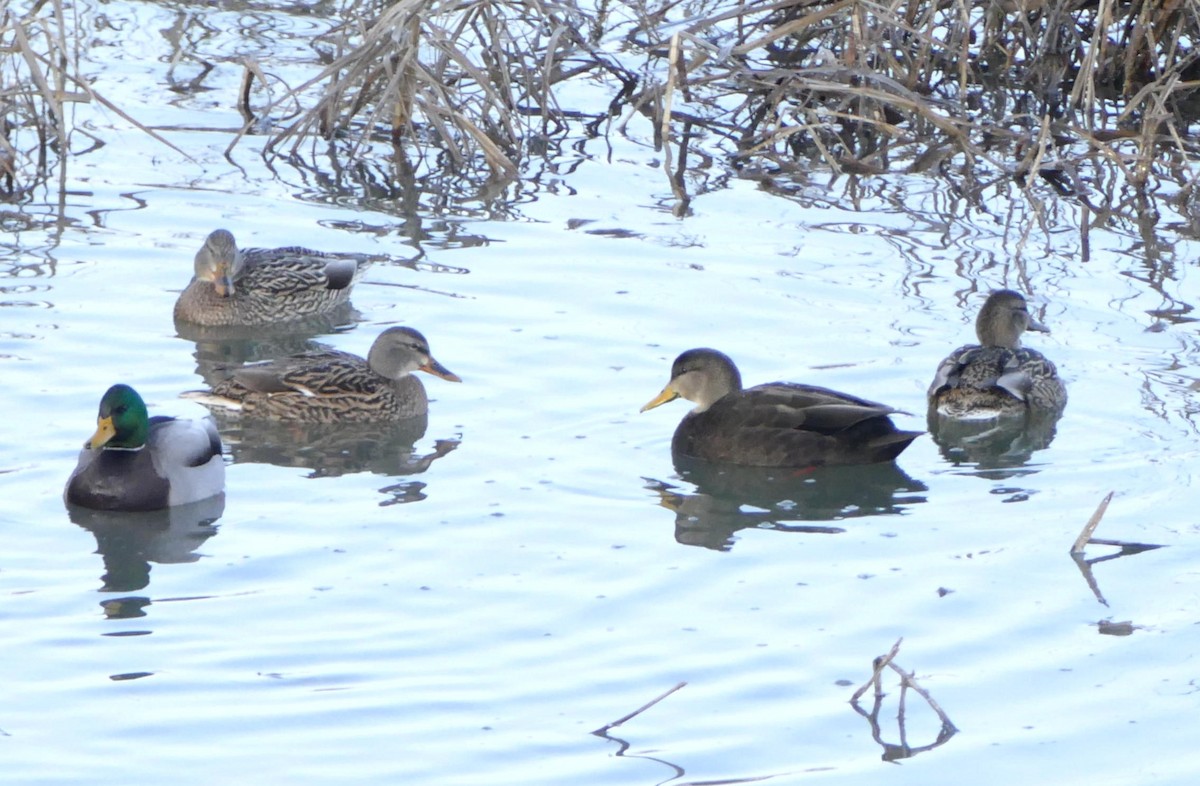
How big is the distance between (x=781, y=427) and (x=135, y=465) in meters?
2.85

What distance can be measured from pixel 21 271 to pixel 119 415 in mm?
3015

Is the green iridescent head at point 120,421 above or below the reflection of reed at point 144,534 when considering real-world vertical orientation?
above

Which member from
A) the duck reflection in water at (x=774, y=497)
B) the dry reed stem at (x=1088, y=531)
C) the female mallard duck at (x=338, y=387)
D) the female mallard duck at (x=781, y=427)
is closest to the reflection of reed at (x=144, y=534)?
the female mallard duck at (x=338, y=387)

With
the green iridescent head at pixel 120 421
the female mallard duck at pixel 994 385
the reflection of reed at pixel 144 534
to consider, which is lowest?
the reflection of reed at pixel 144 534

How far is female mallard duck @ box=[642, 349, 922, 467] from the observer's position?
8711 mm

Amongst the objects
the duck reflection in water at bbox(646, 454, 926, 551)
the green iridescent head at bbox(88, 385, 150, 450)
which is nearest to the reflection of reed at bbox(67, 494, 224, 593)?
the green iridescent head at bbox(88, 385, 150, 450)

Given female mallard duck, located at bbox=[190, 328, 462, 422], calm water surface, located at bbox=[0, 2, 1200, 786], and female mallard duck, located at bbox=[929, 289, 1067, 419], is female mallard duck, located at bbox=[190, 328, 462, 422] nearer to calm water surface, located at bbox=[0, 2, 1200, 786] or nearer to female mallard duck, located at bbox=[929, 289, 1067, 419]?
calm water surface, located at bbox=[0, 2, 1200, 786]

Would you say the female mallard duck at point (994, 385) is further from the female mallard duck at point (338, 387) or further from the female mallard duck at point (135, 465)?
the female mallard duck at point (135, 465)

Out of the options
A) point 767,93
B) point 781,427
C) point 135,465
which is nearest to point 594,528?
point 781,427

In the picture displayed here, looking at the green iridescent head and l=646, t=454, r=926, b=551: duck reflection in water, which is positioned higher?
the green iridescent head

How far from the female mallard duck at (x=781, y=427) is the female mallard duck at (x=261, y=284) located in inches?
105

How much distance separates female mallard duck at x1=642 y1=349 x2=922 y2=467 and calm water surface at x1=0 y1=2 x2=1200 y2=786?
18cm

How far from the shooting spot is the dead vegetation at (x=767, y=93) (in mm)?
12484

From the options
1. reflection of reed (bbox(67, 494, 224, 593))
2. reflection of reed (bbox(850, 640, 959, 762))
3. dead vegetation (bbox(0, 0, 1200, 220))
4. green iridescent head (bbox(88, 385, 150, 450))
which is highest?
dead vegetation (bbox(0, 0, 1200, 220))
